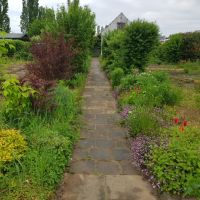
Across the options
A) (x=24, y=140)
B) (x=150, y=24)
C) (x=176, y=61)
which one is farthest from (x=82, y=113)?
(x=176, y=61)

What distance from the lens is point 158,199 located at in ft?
14.0

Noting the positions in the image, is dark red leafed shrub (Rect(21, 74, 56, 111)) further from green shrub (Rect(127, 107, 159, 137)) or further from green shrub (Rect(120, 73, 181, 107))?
green shrub (Rect(120, 73, 181, 107))

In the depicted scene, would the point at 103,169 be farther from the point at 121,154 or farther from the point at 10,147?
the point at 10,147

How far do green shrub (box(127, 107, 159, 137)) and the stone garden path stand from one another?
32 centimetres

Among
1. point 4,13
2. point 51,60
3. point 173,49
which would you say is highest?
point 4,13

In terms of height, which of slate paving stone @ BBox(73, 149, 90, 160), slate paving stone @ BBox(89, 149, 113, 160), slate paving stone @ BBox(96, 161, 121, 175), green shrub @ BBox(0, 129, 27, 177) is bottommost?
slate paving stone @ BBox(96, 161, 121, 175)

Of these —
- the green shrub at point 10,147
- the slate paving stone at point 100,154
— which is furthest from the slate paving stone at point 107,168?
the green shrub at point 10,147

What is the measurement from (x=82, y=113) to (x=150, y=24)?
696 centimetres

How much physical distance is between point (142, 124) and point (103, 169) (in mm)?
1540

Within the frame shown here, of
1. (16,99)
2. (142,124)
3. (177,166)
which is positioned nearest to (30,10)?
(16,99)

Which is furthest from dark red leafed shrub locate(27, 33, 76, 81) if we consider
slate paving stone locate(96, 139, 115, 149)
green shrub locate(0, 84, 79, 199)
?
slate paving stone locate(96, 139, 115, 149)

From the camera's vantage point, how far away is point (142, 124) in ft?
20.8

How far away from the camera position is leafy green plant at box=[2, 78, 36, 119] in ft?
18.1

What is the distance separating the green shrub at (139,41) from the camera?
553 inches
